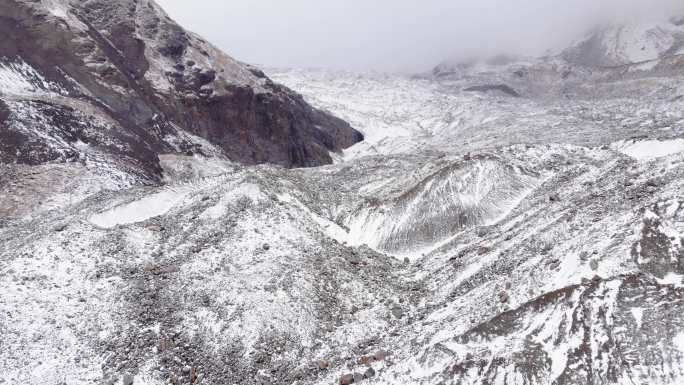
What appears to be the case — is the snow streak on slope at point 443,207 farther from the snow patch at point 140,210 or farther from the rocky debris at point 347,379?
the rocky debris at point 347,379

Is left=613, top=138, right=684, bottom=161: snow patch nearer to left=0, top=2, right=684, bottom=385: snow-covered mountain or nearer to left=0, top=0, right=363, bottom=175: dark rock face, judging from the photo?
left=0, top=2, right=684, bottom=385: snow-covered mountain

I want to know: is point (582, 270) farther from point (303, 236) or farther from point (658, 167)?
point (303, 236)

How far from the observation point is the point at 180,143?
5406 centimetres

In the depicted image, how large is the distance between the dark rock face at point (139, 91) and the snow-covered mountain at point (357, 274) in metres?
4.59

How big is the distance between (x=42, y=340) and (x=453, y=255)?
1706 cm

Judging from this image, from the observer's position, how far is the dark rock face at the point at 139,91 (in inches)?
1609

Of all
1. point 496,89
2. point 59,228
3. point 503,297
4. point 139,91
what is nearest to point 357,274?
point 503,297

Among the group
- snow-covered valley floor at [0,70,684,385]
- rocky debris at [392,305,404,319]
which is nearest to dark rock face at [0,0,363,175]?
snow-covered valley floor at [0,70,684,385]

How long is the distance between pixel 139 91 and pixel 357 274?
4352cm

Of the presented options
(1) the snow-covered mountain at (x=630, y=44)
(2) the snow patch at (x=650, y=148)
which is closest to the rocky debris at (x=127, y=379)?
(2) the snow patch at (x=650, y=148)

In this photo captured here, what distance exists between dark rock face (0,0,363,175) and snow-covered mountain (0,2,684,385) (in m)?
4.59

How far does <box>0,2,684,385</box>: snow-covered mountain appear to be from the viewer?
13.6 m

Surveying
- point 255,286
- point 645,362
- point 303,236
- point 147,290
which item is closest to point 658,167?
point 645,362

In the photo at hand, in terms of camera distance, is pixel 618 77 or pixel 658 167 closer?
pixel 658 167
